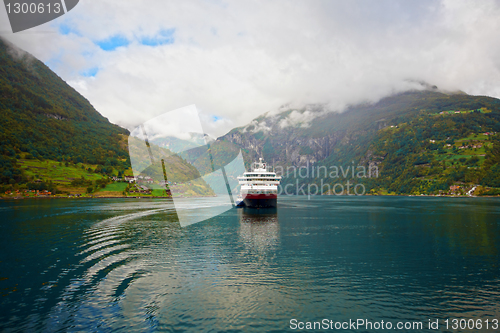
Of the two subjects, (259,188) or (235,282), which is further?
Answer: (259,188)

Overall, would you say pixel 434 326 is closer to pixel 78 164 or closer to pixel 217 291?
pixel 217 291

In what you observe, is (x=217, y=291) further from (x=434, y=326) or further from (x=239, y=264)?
(x=434, y=326)

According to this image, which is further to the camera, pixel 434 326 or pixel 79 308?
pixel 79 308

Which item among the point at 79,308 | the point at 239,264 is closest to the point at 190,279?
the point at 239,264

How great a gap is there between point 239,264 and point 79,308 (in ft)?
47.1

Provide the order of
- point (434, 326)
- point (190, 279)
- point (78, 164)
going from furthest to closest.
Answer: point (78, 164), point (190, 279), point (434, 326)

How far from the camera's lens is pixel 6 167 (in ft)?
494

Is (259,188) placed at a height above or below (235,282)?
above

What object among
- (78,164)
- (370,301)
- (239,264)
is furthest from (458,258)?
(78,164)

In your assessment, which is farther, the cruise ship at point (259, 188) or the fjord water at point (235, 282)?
the cruise ship at point (259, 188)

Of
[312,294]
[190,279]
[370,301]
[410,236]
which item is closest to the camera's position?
[370,301]

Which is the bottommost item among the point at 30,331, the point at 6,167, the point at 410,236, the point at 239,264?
the point at 410,236

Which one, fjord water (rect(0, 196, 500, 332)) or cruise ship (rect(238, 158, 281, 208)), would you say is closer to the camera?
fjord water (rect(0, 196, 500, 332))

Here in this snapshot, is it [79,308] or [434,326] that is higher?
[79,308]
